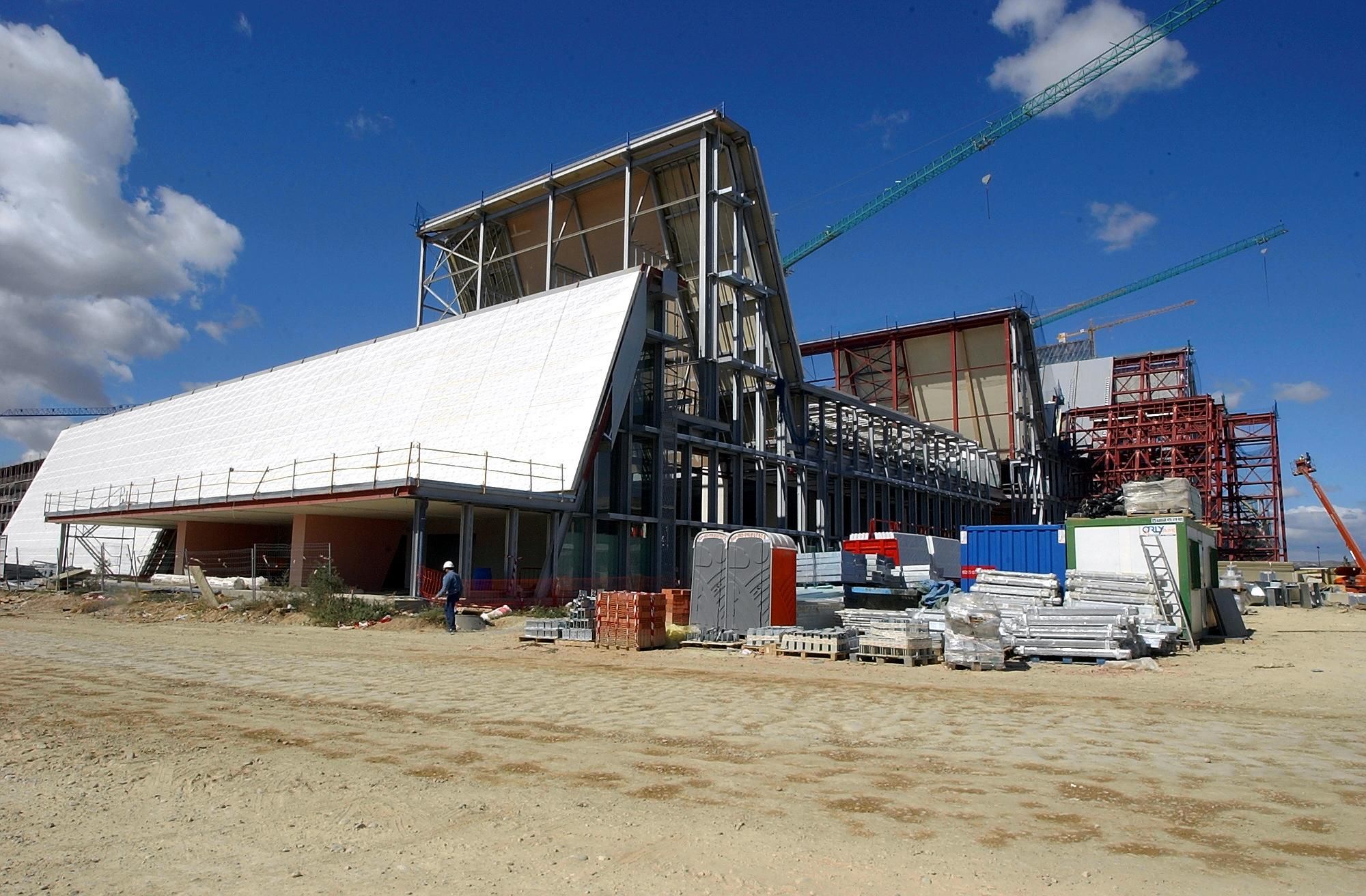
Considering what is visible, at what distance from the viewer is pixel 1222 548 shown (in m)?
66.0

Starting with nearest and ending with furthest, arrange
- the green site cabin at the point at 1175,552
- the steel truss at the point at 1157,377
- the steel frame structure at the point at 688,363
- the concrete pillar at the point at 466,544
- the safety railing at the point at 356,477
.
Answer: the green site cabin at the point at 1175,552
the concrete pillar at the point at 466,544
the safety railing at the point at 356,477
the steel frame structure at the point at 688,363
the steel truss at the point at 1157,377

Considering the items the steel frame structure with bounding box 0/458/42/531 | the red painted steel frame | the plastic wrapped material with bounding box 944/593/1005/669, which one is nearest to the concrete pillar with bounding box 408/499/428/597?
the plastic wrapped material with bounding box 944/593/1005/669

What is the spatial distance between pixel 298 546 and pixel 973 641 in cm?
2230

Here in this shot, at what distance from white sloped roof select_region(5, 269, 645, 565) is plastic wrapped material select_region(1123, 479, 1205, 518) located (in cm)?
1515

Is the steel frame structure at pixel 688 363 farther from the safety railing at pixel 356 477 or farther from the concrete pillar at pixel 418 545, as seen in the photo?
the concrete pillar at pixel 418 545

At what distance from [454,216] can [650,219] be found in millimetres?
11826

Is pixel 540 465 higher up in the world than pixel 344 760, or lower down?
higher up

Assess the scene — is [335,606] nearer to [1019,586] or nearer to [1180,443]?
[1019,586]

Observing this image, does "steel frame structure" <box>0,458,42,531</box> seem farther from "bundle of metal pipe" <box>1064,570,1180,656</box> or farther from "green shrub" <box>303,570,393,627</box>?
"bundle of metal pipe" <box>1064,570,1180,656</box>

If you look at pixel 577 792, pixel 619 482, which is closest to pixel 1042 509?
pixel 619 482

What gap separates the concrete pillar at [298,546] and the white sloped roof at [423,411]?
1417 millimetres

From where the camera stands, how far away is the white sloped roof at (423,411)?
29.3 m

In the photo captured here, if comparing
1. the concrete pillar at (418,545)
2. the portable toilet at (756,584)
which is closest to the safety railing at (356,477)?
the concrete pillar at (418,545)

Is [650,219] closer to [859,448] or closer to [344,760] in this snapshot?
[859,448]
